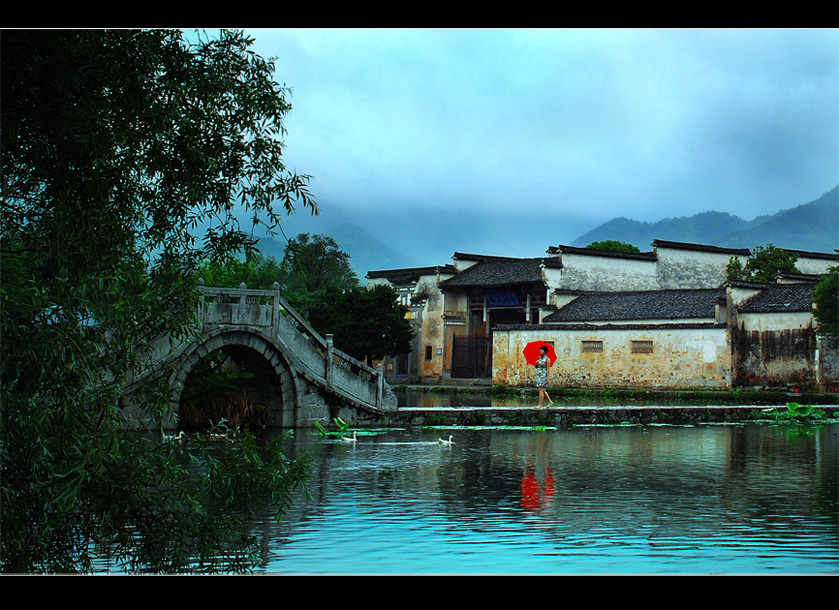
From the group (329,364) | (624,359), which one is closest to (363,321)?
(624,359)

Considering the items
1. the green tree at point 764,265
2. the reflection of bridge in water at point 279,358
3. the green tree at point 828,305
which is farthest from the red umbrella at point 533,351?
the reflection of bridge in water at point 279,358

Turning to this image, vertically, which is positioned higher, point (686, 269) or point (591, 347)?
point (686, 269)

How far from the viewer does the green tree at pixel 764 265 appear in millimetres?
40250

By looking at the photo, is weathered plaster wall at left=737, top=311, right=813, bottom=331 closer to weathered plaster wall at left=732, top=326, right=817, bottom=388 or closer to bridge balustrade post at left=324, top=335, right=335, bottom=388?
weathered plaster wall at left=732, top=326, right=817, bottom=388

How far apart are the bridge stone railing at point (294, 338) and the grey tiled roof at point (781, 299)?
16.2m

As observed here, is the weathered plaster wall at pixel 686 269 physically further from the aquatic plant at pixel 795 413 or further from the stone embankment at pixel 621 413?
the aquatic plant at pixel 795 413

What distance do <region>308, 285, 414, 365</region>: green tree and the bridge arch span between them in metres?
18.3

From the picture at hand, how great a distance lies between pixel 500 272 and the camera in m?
43.2

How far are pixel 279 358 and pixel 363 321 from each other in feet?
64.9

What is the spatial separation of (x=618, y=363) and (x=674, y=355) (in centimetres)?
219

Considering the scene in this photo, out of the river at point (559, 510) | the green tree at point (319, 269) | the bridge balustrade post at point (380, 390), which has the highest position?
the green tree at point (319, 269)

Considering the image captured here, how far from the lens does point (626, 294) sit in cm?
3634

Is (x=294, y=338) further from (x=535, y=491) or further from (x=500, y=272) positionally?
(x=500, y=272)
